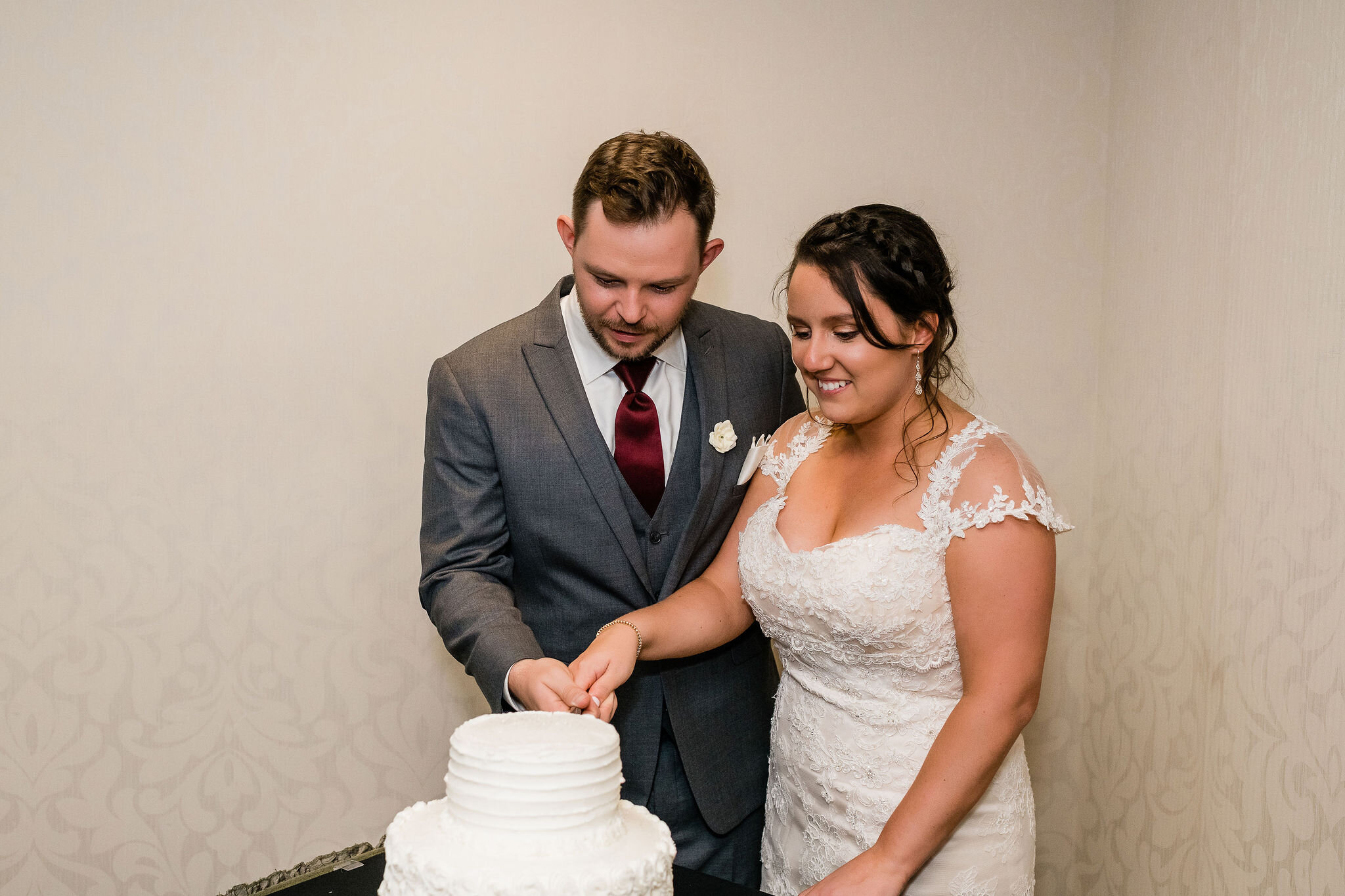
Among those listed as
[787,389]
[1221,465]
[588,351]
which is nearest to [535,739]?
[588,351]

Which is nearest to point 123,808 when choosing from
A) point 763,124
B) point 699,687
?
point 699,687

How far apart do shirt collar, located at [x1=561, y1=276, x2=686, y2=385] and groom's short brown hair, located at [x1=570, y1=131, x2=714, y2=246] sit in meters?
0.21

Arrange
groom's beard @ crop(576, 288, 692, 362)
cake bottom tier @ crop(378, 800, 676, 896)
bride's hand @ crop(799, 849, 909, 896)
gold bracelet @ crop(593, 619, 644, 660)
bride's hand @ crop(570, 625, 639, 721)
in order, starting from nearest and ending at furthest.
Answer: cake bottom tier @ crop(378, 800, 676, 896), bride's hand @ crop(799, 849, 909, 896), bride's hand @ crop(570, 625, 639, 721), gold bracelet @ crop(593, 619, 644, 660), groom's beard @ crop(576, 288, 692, 362)

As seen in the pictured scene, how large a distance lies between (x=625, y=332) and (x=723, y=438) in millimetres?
309

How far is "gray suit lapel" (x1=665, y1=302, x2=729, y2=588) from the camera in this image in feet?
7.40

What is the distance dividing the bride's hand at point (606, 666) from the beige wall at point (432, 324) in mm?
1074

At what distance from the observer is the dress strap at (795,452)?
228cm

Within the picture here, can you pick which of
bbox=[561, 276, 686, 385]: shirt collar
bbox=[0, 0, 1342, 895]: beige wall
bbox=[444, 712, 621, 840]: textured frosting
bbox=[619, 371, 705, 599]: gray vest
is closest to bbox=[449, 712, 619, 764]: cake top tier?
bbox=[444, 712, 621, 840]: textured frosting

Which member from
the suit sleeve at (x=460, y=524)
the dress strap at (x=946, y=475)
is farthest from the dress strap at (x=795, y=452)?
the suit sleeve at (x=460, y=524)

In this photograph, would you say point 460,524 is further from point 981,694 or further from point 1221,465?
point 1221,465

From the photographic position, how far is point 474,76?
2.82 meters

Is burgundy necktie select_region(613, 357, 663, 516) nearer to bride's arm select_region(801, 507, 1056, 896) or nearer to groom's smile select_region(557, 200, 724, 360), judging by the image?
groom's smile select_region(557, 200, 724, 360)

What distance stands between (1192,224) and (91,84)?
2731mm

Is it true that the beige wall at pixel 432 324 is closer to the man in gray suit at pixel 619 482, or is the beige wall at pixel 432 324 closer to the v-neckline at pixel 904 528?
the man in gray suit at pixel 619 482
